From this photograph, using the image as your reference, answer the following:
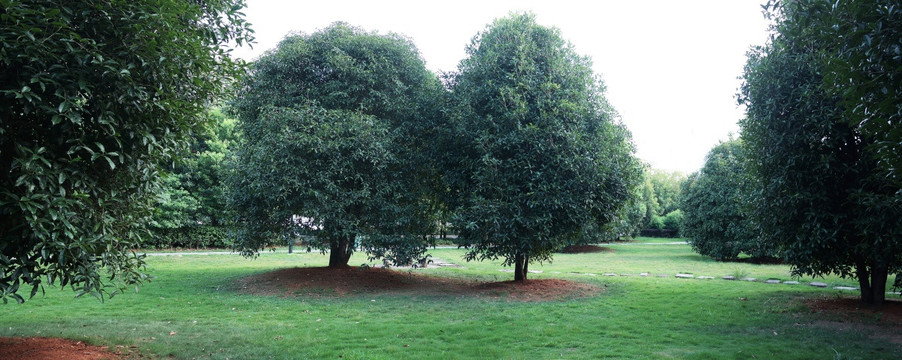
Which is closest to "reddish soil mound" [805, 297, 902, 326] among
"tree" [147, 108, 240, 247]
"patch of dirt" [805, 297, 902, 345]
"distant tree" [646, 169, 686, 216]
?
"patch of dirt" [805, 297, 902, 345]

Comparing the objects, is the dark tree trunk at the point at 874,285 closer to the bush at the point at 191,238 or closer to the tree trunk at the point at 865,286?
the tree trunk at the point at 865,286

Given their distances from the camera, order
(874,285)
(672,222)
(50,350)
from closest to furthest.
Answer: (50,350) < (874,285) < (672,222)

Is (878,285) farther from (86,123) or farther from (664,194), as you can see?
(664,194)

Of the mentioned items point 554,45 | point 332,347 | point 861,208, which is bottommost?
point 332,347

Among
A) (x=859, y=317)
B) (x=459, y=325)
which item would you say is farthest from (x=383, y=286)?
(x=859, y=317)

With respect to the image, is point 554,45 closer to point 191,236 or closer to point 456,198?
point 456,198

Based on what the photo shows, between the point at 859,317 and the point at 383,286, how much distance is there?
9864 mm

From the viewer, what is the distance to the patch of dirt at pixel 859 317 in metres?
8.35

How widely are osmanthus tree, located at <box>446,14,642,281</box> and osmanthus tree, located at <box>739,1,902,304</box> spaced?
3.57 meters

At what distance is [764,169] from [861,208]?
5.44 feet

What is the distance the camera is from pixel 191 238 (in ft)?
93.3

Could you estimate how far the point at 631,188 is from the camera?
1396 centimetres

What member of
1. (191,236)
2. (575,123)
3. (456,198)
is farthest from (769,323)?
(191,236)

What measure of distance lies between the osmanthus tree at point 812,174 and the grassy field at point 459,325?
1.27 m
